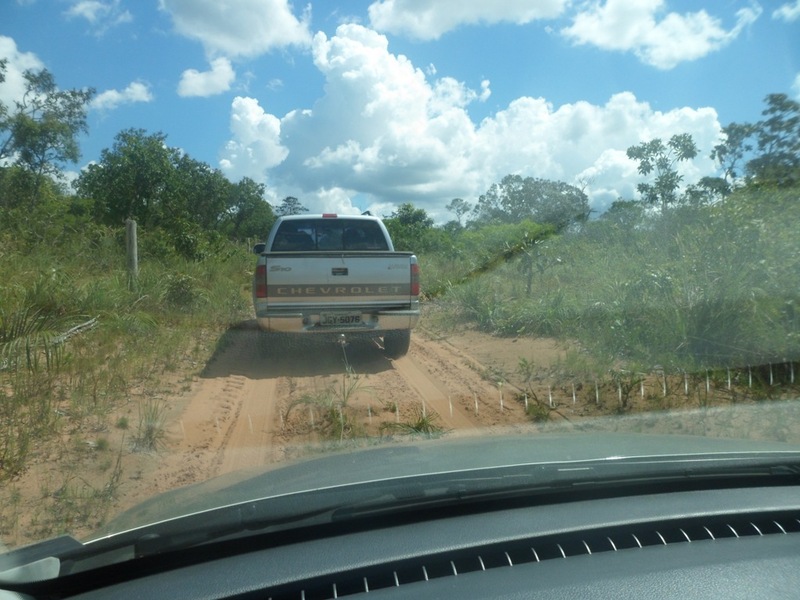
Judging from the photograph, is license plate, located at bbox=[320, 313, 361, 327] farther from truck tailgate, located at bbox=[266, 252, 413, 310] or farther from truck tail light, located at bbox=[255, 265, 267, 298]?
truck tail light, located at bbox=[255, 265, 267, 298]

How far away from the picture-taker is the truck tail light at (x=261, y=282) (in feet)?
26.7

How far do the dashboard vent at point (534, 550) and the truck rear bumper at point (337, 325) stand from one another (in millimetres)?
6167

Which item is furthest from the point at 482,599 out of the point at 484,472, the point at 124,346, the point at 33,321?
the point at 124,346

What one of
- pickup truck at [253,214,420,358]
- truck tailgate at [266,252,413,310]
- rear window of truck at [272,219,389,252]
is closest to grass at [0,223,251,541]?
pickup truck at [253,214,420,358]

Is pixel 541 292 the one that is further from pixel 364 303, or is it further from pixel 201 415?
pixel 201 415

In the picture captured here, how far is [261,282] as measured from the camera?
813 centimetres

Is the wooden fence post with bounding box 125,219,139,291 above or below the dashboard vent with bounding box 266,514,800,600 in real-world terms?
above

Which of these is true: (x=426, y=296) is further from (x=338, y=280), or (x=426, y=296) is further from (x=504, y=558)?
(x=504, y=558)

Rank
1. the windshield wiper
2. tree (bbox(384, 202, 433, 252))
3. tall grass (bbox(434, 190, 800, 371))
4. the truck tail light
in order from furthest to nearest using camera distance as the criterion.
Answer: tree (bbox(384, 202, 433, 252)) < the truck tail light < tall grass (bbox(434, 190, 800, 371)) < the windshield wiper

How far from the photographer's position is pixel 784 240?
7141 millimetres

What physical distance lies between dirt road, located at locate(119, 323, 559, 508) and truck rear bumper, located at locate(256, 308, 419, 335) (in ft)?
1.57

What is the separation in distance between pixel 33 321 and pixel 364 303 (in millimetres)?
3515

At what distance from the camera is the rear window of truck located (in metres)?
9.84

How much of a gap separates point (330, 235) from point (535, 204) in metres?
15.2
